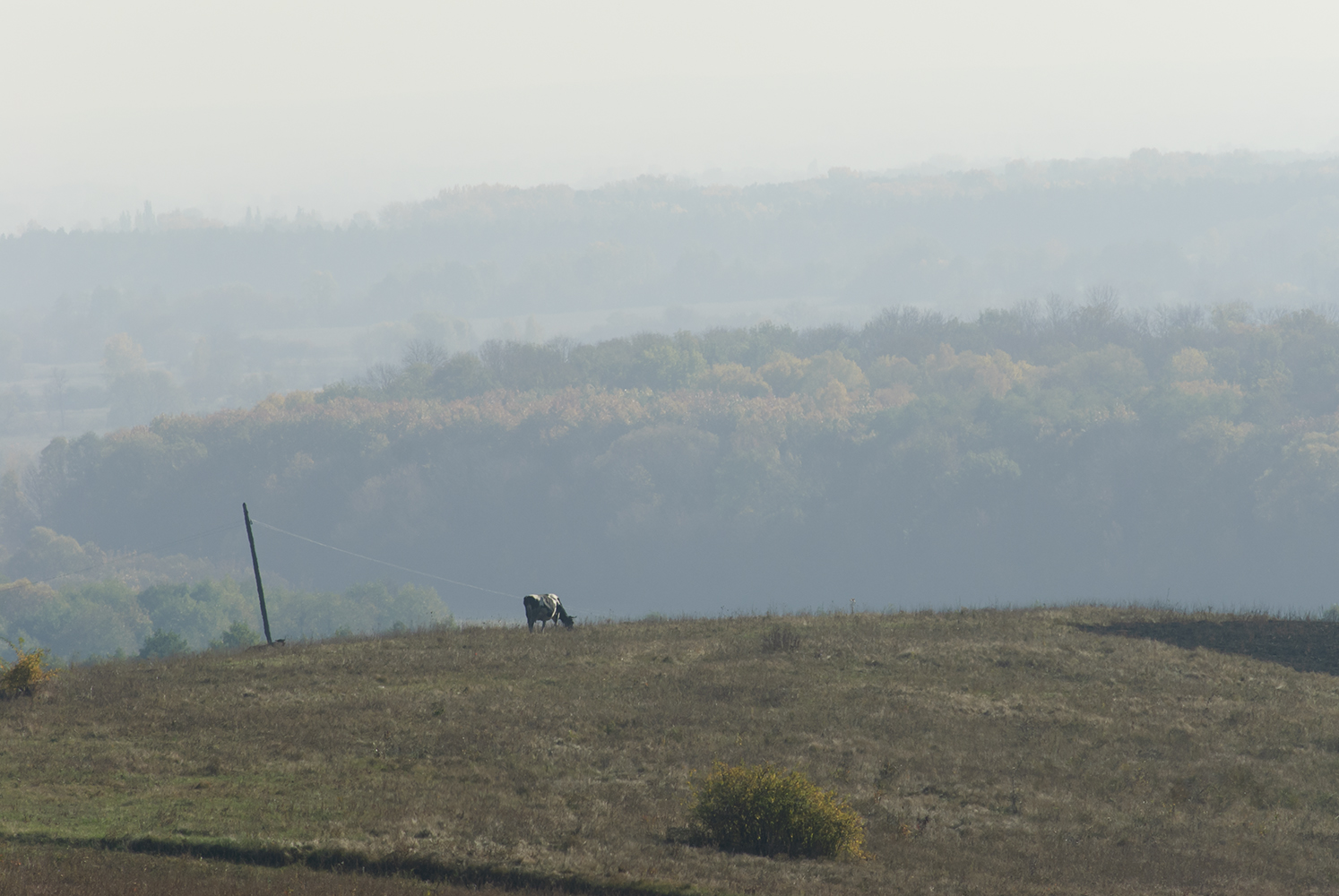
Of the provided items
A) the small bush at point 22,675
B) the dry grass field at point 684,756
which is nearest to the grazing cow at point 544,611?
the dry grass field at point 684,756

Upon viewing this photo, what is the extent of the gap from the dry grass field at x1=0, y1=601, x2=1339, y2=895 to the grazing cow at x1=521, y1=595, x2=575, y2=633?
4.28 feet

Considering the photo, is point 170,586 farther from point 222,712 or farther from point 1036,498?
point 222,712

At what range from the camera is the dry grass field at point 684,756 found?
17.4 meters

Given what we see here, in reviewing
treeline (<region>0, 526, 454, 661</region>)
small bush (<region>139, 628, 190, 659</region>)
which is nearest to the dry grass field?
small bush (<region>139, 628, 190, 659</region>)

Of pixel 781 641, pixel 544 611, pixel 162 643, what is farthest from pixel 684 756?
pixel 162 643

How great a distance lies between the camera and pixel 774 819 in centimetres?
1888

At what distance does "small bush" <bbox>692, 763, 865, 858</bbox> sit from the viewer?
18625mm

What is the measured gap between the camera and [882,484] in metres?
198

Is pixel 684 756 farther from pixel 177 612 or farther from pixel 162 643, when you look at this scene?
pixel 177 612

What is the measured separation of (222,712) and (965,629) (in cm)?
2182

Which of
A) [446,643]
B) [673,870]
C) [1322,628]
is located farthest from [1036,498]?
Result: [673,870]

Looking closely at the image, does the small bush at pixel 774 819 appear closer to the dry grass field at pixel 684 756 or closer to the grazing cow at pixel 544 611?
the dry grass field at pixel 684 756

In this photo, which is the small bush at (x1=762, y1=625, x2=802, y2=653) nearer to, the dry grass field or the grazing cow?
the dry grass field

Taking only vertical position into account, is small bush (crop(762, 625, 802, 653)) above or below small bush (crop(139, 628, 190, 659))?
above
